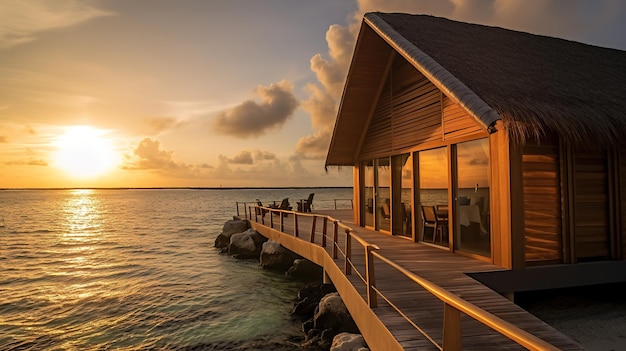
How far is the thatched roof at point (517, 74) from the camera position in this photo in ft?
20.6

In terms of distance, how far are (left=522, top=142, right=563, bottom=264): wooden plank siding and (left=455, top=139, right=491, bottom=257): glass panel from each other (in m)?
0.79

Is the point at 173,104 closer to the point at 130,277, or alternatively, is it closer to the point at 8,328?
the point at 130,277

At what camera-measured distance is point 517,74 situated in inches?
314

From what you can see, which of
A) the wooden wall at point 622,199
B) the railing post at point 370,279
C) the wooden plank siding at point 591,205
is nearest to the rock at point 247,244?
the wooden plank siding at point 591,205

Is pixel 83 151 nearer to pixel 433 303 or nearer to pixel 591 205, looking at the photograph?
→ pixel 433 303

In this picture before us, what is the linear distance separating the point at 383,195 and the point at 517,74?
17.9ft

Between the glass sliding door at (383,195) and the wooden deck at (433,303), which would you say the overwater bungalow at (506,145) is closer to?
the glass sliding door at (383,195)

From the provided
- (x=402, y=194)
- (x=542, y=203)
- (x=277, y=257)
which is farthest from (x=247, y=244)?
(x=542, y=203)

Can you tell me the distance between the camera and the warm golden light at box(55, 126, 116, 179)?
891 inches

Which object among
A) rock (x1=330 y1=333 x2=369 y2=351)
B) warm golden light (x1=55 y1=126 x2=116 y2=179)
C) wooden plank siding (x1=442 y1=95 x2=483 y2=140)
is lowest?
rock (x1=330 y1=333 x2=369 y2=351)

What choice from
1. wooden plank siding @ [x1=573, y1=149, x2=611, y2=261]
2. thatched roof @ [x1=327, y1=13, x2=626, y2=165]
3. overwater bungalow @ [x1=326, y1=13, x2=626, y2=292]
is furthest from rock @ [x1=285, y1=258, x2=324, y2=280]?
wooden plank siding @ [x1=573, y1=149, x2=611, y2=261]

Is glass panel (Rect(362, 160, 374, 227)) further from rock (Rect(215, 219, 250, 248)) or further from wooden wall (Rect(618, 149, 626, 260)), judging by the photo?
rock (Rect(215, 219, 250, 248))

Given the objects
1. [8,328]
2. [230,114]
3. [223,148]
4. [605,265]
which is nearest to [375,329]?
[605,265]

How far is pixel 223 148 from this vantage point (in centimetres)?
2639
